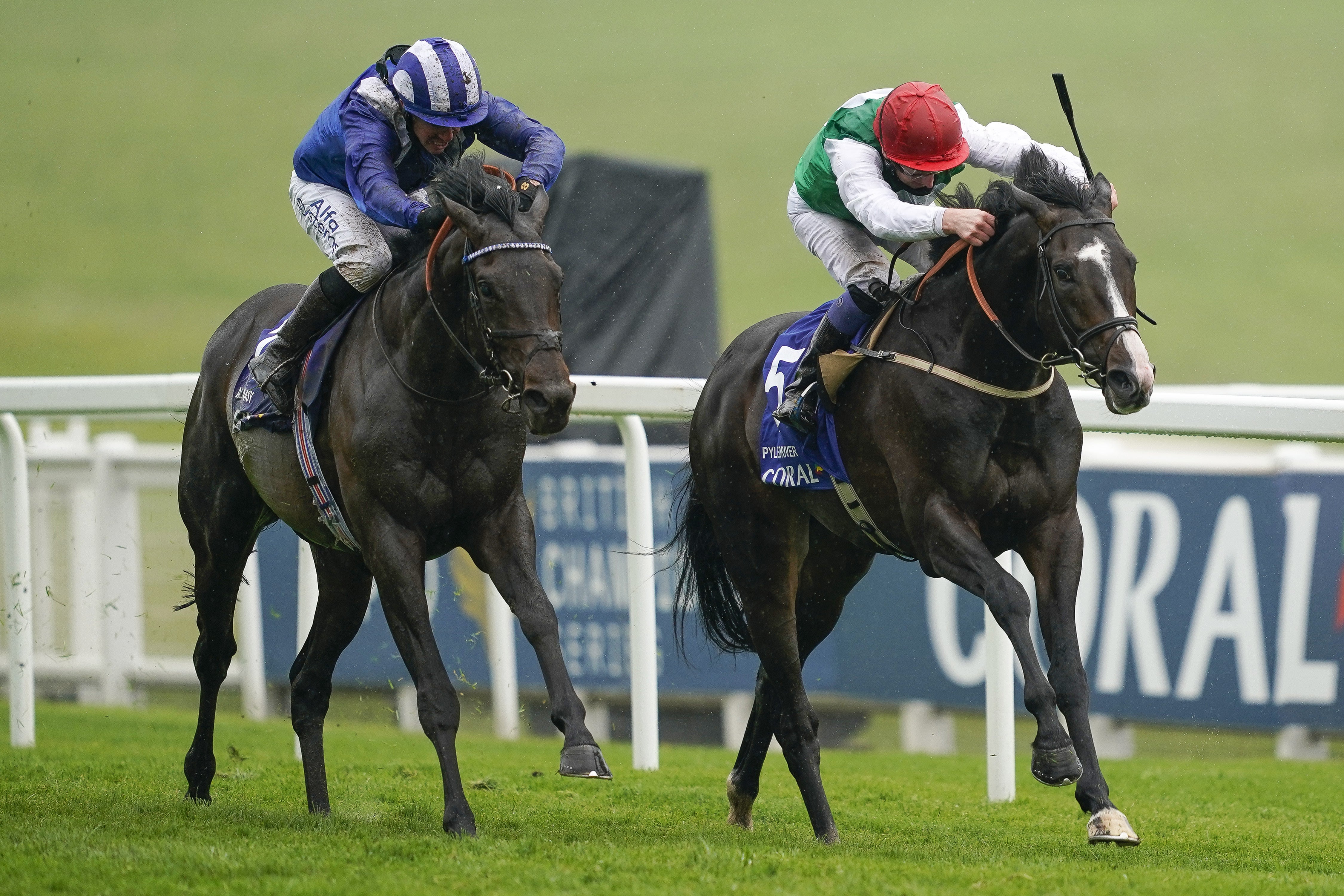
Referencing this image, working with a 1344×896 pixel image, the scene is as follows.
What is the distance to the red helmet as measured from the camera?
4.56 metres

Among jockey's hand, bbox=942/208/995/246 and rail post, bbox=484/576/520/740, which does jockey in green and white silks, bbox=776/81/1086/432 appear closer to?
jockey's hand, bbox=942/208/995/246

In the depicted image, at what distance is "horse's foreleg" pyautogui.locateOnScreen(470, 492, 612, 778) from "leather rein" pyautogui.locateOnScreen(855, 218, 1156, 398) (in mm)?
1143

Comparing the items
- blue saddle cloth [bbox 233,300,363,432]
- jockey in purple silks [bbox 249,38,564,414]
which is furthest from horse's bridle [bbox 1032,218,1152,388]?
blue saddle cloth [bbox 233,300,363,432]

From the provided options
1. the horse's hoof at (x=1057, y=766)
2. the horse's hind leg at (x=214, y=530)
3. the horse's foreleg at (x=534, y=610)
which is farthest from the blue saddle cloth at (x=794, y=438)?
the horse's hind leg at (x=214, y=530)

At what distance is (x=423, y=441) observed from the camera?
447 centimetres

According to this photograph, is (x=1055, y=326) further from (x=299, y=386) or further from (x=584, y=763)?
(x=299, y=386)

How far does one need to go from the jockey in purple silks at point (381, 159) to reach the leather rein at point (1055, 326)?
1.15 m

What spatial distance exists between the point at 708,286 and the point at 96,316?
578 inches

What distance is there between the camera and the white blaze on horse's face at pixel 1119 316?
12.6 feet

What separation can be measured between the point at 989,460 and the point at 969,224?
653 millimetres

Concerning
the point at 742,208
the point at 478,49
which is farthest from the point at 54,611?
the point at 742,208

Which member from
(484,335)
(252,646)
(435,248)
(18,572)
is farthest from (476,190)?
→ (252,646)

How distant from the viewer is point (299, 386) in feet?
16.1

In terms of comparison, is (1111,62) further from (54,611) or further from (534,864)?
(534,864)
